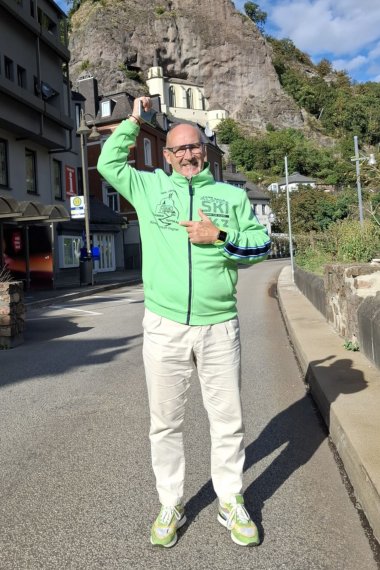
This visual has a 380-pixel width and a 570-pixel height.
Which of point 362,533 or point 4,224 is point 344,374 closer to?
point 362,533

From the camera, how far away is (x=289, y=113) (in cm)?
11388

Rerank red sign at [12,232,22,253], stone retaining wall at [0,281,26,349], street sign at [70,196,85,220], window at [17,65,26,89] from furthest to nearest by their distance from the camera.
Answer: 1. street sign at [70,196,85,220]
2. window at [17,65,26,89]
3. red sign at [12,232,22,253]
4. stone retaining wall at [0,281,26,349]

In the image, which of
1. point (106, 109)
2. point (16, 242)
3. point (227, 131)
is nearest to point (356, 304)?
point (16, 242)

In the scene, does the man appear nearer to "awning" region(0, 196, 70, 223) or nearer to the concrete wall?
the concrete wall

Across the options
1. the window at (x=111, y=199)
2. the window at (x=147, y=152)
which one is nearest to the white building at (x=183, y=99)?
the window at (x=147, y=152)

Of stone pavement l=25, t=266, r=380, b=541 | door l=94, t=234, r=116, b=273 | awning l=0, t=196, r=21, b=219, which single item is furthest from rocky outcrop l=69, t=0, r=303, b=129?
stone pavement l=25, t=266, r=380, b=541

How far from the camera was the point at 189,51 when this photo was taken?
107 metres

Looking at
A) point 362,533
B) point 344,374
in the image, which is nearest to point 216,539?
point 362,533

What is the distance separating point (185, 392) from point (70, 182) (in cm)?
2491

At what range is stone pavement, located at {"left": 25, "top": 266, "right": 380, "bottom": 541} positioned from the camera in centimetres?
303

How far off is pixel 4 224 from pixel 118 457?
18.5 meters

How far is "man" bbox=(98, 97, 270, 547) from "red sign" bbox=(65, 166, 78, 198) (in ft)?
79.5

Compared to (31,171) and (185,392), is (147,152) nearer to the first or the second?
(31,171)

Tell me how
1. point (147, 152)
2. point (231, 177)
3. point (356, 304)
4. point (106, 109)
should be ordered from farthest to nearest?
1. point (231, 177)
2. point (147, 152)
3. point (106, 109)
4. point (356, 304)
